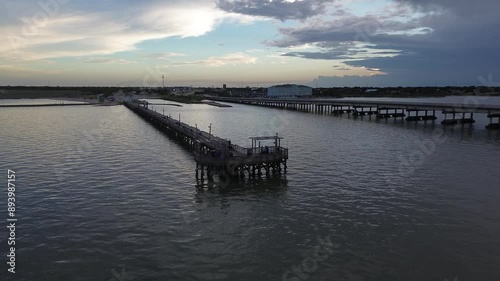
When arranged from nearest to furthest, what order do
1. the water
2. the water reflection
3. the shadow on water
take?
the water, the shadow on water, the water reflection

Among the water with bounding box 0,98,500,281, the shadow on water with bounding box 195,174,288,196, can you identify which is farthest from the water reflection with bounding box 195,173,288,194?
the water with bounding box 0,98,500,281

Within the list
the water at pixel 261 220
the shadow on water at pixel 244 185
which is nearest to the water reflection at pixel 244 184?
the shadow on water at pixel 244 185

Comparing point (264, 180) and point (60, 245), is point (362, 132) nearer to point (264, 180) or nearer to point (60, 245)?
point (264, 180)

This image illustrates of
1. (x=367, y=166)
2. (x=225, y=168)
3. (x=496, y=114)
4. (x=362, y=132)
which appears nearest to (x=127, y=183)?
(x=225, y=168)

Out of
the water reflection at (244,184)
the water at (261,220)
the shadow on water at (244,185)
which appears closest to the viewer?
the water at (261,220)

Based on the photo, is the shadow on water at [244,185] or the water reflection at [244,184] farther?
the water reflection at [244,184]

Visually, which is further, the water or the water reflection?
the water reflection

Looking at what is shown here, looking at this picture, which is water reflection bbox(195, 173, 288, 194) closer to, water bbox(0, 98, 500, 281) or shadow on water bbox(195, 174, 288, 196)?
shadow on water bbox(195, 174, 288, 196)

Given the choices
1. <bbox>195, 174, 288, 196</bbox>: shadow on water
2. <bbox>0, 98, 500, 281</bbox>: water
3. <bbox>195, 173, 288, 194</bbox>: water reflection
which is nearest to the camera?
<bbox>0, 98, 500, 281</bbox>: water

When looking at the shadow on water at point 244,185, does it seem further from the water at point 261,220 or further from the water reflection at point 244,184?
the water at point 261,220

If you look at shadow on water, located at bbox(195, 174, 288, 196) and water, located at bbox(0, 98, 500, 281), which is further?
shadow on water, located at bbox(195, 174, 288, 196)
